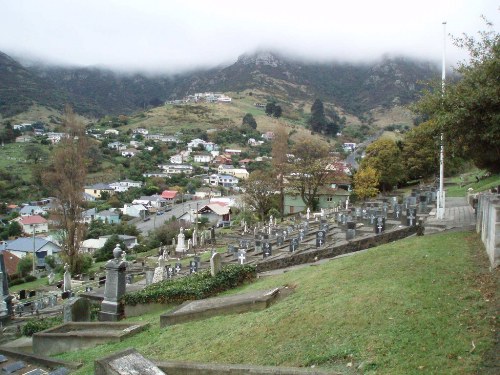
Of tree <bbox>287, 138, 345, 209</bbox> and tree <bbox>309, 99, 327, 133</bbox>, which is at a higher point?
tree <bbox>309, 99, 327, 133</bbox>

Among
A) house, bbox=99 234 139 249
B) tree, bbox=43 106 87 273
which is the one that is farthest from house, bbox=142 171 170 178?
tree, bbox=43 106 87 273

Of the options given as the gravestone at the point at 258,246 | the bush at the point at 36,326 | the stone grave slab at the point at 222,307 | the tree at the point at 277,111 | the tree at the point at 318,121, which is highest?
the tree at the point at 277,111

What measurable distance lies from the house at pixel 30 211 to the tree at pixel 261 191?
34.2m

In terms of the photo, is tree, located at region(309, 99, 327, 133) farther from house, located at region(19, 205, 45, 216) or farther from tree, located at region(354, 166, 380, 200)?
tree, located at region(354, 166, 380, 200)

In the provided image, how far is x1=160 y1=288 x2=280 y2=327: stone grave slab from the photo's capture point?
898 cm

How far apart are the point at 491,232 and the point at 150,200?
220 ft

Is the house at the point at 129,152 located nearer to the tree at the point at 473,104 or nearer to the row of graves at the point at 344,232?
the row of graves at the point at 344,232

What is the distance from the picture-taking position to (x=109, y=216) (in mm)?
64625

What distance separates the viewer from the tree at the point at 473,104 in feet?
34.6

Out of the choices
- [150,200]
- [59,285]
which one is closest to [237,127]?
[150,200]

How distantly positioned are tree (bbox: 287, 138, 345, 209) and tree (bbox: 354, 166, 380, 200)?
2337 mm

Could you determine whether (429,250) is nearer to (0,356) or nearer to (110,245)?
(0,356)

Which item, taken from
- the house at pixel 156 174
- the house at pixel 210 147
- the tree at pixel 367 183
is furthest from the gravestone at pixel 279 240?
the house at pixel 210 147

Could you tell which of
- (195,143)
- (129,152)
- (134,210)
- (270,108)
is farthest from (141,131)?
(134,210)
